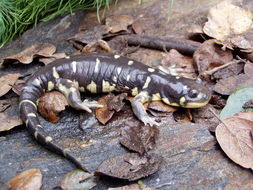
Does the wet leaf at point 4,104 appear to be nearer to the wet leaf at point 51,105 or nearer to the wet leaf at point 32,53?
the wet leaf at point 51,105

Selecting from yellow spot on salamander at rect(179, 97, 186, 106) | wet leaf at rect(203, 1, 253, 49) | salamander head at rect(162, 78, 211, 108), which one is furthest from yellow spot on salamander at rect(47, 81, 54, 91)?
wet leaf at rect(203, 1, 253, 49)

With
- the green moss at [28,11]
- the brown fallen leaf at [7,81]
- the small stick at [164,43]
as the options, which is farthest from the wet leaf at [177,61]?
the brown fallen leaf at [7,81]

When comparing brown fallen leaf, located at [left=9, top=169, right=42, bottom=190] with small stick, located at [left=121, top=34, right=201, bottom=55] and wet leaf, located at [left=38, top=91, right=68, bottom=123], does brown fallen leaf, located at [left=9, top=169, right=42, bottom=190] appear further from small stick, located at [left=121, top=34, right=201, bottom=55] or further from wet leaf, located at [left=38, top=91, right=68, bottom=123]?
small stick, located at [left=121, top=34, right=201, bottom=55]

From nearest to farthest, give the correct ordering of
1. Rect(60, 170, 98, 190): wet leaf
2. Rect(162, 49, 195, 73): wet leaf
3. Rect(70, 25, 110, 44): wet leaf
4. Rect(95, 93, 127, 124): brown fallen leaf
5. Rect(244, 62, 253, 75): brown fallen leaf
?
Rect(60, 170, 98, 190): wet leaf
Rect(95, 93, 127, 124): brown fallen leaf
Rect(244, 62, 253, 75): brown fallen leaf
Rect(162, 49, 195, 73): wet leaf
Rect(70, 25, 110, 44): wet leaf

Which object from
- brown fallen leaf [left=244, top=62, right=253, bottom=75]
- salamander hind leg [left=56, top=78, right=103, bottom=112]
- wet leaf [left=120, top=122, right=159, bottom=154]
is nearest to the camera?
wet leaf [left=120, top=122, right=159, bottom=154]

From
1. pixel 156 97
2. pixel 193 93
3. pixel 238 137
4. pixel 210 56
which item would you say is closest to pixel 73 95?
pixel 156 97

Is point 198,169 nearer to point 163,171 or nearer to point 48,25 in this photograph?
point 163,171

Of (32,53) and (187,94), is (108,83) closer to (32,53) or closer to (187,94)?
(187,94)

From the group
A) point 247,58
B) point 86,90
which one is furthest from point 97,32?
point 247,58
